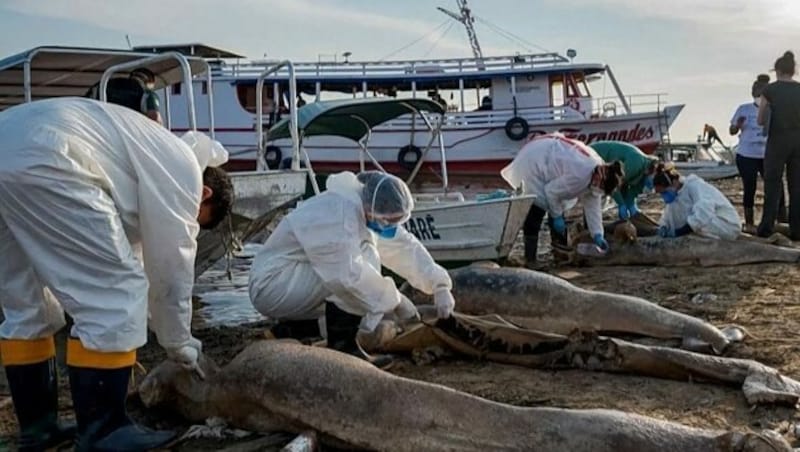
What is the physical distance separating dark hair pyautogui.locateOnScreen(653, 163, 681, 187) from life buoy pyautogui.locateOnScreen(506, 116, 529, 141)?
52.6 ft

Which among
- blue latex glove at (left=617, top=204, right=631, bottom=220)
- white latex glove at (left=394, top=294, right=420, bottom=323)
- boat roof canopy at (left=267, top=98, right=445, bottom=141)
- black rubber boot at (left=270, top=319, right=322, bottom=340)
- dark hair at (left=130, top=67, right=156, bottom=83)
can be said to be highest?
dark hair at (left=130, top=67, right=156, bottom=83)

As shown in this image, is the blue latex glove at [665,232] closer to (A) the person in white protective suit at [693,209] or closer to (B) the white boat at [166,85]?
(A) the person in white protective suit at [693,209]

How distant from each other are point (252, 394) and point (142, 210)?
1059 millimetres

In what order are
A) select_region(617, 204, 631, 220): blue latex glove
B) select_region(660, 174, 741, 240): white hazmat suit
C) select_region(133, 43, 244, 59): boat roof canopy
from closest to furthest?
select_region(660, 174, 741, 240): white hazmat suit < select_region(617, 204, 631, 220): blue latex glove < select_region(133, 43, 244, 59): boat roof canopy

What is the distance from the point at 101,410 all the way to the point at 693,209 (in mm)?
7522

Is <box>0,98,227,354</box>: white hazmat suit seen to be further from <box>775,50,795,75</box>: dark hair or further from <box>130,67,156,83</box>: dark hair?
<box>775,50,795,75</box>: dark hair

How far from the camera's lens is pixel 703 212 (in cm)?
980

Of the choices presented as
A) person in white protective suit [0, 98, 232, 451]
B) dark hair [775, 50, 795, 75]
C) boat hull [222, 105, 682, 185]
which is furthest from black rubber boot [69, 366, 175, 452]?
boat hull [222, 105, 682, 185]

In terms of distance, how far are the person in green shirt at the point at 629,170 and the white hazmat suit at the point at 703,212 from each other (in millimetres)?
466

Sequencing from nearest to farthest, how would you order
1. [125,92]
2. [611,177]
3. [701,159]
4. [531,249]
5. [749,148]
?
1. [125,92]
2. [611,177]
3. [531,249]
4. [749,148]
5. [701,159]

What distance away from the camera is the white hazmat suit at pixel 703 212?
9.70 metres

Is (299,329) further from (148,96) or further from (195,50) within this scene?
(195,50)

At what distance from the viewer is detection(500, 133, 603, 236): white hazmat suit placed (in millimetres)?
9741

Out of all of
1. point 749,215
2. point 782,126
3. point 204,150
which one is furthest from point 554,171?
point 204,150
